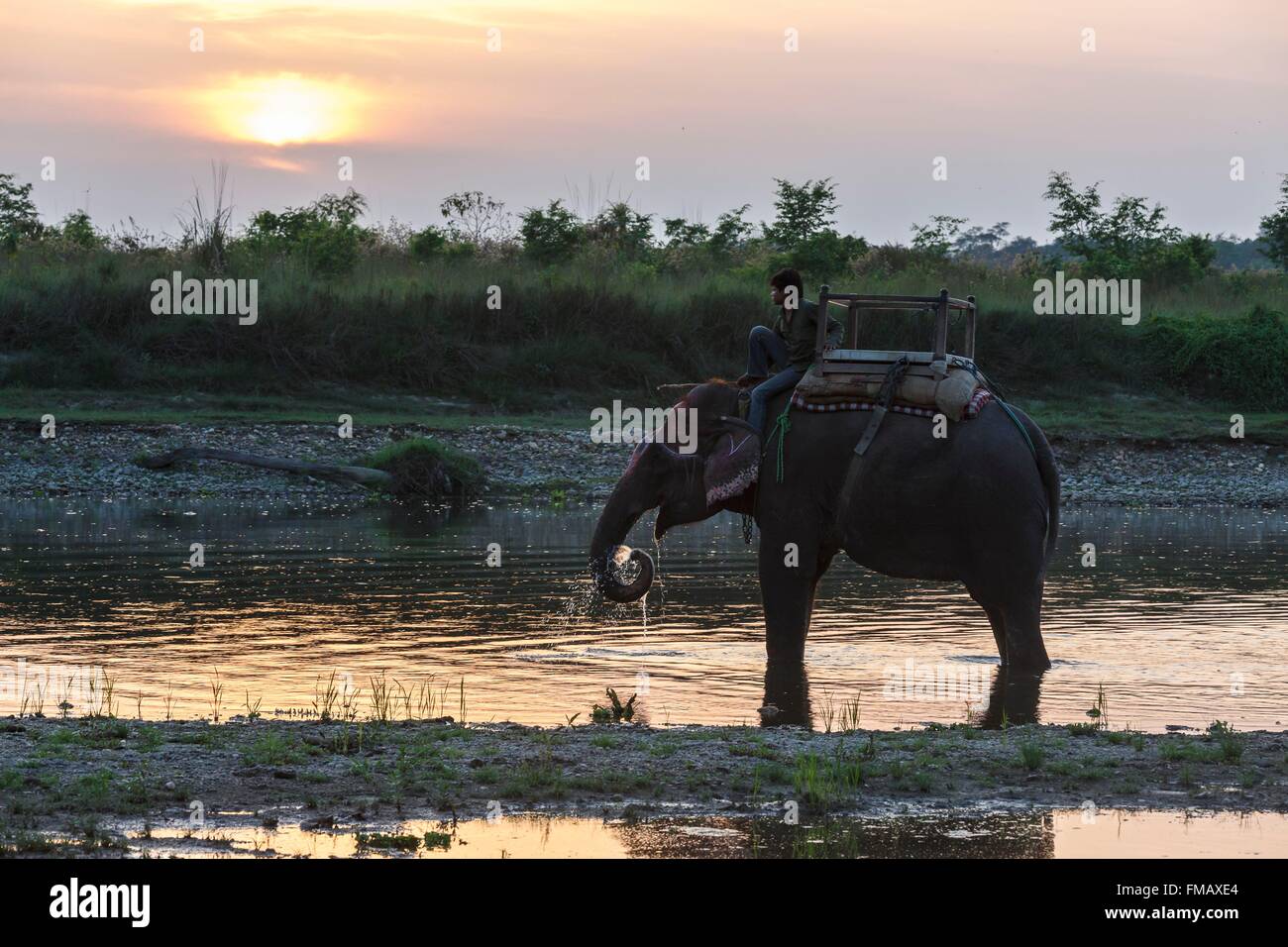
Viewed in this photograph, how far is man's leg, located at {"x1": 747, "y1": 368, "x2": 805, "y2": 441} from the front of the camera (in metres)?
12.7

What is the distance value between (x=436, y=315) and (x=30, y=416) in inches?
364

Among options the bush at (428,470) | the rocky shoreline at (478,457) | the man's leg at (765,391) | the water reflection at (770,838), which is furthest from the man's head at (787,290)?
the bush at (428,470)

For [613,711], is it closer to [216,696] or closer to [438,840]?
[216,696]

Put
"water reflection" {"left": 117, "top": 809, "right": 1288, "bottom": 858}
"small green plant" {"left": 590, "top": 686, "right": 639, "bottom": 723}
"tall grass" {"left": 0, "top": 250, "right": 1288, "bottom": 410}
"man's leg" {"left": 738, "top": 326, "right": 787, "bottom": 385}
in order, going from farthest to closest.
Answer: "tall grass" {"left": 0, "top": 250, "right": 1288, "bottom": 410}, "man's leg" {"left": 738, "top": 326, "right": 787, "bottom": 385}, "small green plant" {"left": 590, "top": 686, "right": 639, "bottom": 723}, "water reflection" {"left": 117, "top": 809, "right": 1288, "bottom": 858}

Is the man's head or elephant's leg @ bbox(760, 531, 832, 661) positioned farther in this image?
the man's head

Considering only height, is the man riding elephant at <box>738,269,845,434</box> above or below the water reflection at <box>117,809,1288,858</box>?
above

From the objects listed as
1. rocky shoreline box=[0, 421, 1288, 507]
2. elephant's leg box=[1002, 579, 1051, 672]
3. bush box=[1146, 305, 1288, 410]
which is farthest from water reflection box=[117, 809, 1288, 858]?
bush box=[1146, 305, 1288, 410]

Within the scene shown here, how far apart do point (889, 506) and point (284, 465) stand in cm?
1756

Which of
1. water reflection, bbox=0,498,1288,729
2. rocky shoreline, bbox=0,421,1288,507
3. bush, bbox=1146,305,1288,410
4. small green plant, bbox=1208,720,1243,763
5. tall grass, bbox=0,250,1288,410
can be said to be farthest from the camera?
bush, bbox=1146,305,1288,410

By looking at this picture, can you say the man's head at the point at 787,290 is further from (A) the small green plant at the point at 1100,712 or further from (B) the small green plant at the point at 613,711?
→ (A) the small green plant at the point at 1100,712

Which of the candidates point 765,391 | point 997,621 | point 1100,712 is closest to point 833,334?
point 765,391

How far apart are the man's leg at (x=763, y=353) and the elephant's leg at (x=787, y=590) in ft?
4.21

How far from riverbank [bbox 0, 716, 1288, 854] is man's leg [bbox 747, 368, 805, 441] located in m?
3.55

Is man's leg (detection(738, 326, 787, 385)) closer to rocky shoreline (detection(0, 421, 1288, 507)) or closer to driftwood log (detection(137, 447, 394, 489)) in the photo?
rocky shoreline (detection(0, 421, 1288, 507))
